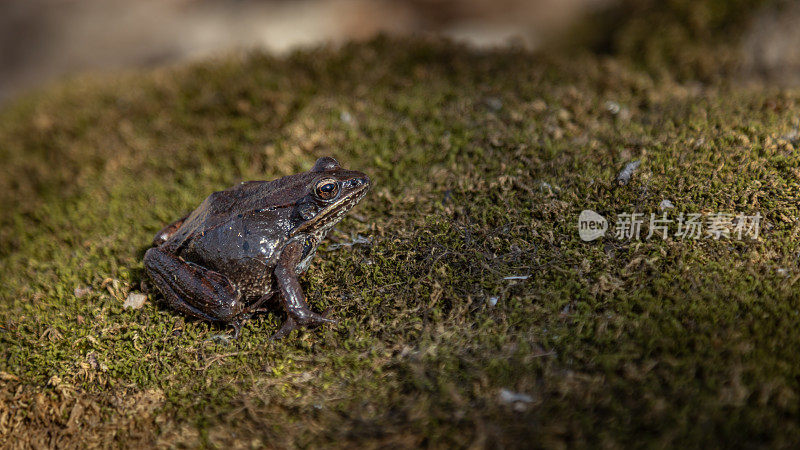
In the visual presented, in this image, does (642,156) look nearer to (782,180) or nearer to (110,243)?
(782,180)

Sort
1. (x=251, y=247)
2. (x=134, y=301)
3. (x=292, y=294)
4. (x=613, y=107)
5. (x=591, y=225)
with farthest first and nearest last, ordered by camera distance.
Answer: (x=613, y=107) < (x=134, y=301) < (x=591, y=225) < (x=251, y=247) < (x=292, y=294)

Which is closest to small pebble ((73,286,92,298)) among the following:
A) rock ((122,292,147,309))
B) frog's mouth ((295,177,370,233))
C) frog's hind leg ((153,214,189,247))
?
rock ((122,292,147,309))

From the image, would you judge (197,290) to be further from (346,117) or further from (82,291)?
(346,117)

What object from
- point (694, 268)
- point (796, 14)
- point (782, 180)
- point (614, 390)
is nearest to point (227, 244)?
point (614, 390)

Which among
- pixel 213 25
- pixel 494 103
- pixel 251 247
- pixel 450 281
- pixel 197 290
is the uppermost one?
pixel 213 25

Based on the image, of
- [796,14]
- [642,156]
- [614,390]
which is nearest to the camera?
[614,390]

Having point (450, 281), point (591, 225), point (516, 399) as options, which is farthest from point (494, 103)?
point (516, 399)

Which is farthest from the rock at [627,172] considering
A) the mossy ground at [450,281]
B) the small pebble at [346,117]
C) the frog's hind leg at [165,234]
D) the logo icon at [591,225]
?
the frog's hind leg at [165,234]
